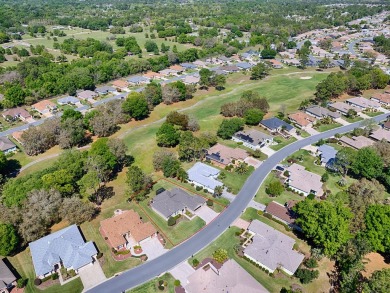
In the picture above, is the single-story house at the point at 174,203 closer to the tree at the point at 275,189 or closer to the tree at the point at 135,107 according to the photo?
the tree at the point at 275,189

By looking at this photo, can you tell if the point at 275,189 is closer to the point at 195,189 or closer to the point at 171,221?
the point at 195,189

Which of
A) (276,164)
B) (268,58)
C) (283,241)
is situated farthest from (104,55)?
(283,241)

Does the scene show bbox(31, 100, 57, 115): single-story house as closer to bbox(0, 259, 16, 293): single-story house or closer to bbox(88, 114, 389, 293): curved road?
bbox(0, 259, 16, 293): single-story house

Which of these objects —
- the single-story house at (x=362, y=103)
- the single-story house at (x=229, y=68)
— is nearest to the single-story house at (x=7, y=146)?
the single-story house at (x=229, y=68)

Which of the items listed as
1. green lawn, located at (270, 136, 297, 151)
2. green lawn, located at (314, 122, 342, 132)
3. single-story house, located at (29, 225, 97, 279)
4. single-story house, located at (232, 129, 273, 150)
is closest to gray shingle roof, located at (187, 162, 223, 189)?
single-story house, located at (232, 129, 273, 150)

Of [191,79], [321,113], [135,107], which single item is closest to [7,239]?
[135,107]
